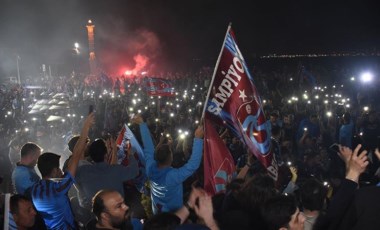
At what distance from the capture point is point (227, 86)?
508cm

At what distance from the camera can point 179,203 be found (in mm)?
5137

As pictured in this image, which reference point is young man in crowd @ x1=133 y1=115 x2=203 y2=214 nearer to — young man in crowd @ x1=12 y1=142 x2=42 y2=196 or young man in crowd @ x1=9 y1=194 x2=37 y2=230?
young man in crowd @ x1=12 y1=142 x2=42 y2=196

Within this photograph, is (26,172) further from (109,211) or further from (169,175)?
(109,211)

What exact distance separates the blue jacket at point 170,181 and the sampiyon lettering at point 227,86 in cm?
46

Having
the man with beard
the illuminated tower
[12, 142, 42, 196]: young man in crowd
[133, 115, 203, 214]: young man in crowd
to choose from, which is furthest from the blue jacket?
the illuminated tower

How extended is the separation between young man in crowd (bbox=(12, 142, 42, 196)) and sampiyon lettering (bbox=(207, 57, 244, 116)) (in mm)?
2329

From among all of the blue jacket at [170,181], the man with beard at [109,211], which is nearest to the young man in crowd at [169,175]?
the blue jacket at [170,181]

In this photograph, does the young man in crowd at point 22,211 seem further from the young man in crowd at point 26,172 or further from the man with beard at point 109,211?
the young man in crowd at point 26,172

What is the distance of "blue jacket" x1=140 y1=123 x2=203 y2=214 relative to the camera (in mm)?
4953

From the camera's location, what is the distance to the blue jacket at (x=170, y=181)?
495 centimetres

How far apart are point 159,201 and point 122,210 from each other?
1592mm

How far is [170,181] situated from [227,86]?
1.38 m

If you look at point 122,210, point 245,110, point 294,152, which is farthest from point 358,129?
point 122,210

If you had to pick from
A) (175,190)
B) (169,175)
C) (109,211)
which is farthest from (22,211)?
(175,190)
